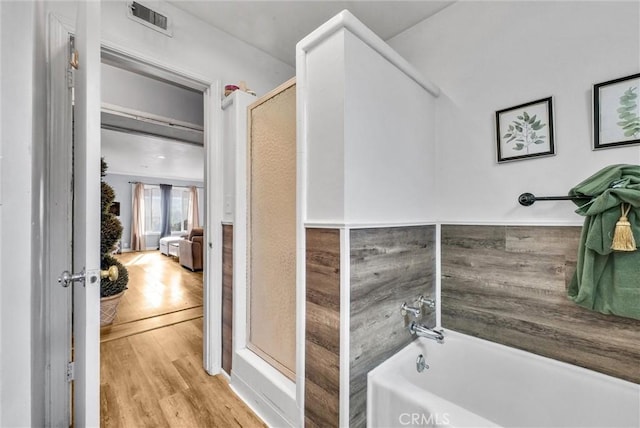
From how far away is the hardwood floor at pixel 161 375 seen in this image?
158 cm

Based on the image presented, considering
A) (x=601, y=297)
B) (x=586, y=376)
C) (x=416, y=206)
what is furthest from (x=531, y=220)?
(x=586, y=376)

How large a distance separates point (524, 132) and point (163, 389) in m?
2.79

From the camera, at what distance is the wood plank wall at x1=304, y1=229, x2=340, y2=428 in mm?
1192

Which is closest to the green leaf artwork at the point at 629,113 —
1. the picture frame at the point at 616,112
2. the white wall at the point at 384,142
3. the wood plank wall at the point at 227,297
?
the picture frame at the point at 616,112

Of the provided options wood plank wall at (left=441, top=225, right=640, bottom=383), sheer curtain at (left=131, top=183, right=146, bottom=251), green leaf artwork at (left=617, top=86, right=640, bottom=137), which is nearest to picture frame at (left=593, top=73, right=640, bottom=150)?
green leaf artwork at (left=617, top=86, right=640, bottom=137)

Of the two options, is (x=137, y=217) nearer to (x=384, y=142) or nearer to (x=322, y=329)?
(x=322, y=329)

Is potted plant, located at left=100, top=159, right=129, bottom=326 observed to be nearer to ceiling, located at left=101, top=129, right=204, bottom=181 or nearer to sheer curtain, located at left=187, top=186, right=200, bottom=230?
ceiling, located at left=101, top=129, right=204, bottom=181

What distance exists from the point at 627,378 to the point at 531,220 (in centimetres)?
81

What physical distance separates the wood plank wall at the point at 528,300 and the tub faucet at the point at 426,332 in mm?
382

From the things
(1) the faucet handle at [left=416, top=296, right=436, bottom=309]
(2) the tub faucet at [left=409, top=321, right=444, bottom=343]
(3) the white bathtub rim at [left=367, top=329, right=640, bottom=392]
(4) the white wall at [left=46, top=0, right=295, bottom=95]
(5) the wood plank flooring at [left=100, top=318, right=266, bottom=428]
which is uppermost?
(4) the white wall at [left=46, top=0, right=295, bottom=95]

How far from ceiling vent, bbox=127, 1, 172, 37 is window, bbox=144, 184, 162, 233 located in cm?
792

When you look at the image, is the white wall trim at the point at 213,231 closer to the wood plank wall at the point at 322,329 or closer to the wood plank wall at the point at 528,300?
the wood plank wall at the point at 322,329

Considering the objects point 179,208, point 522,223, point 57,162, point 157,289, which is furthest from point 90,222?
point 179,208

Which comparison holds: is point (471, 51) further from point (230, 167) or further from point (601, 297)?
point (230, 167)
